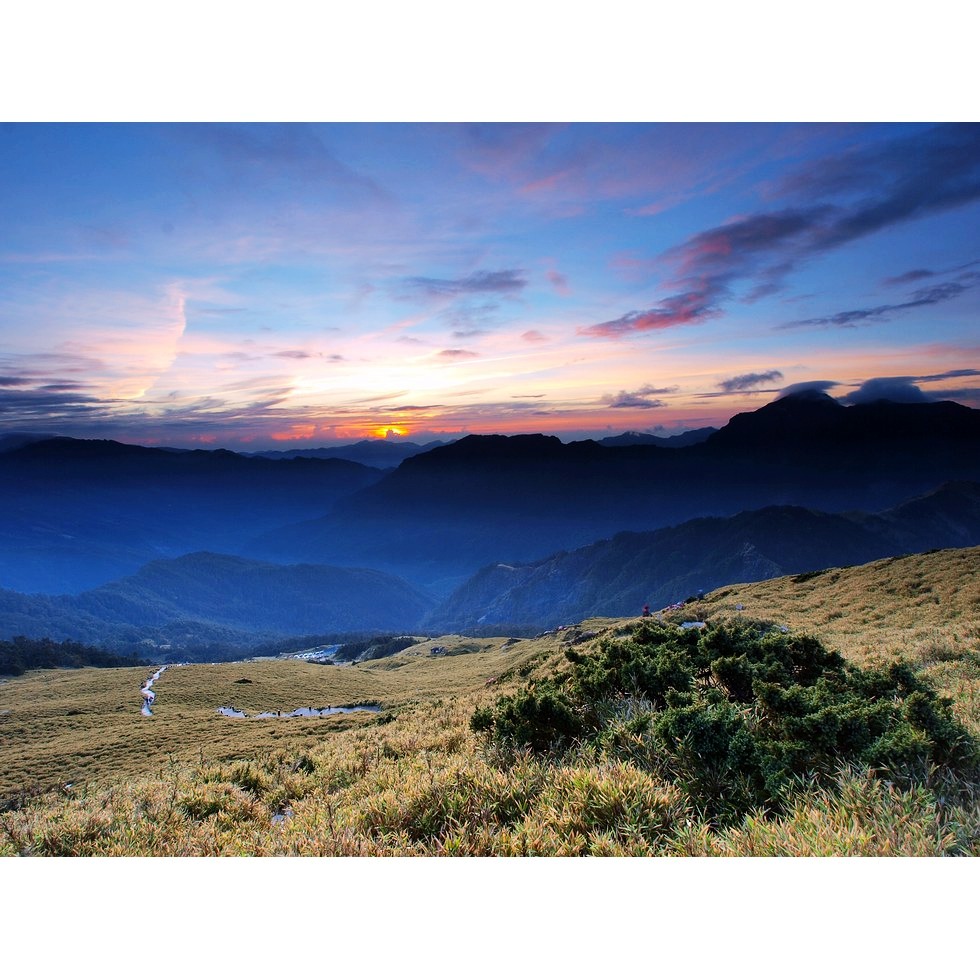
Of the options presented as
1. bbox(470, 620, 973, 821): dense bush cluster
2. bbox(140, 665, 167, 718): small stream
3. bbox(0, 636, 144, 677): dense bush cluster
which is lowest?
bbox(0, 636, 144, 677): dense bush cluster

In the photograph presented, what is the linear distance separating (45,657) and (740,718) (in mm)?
109889

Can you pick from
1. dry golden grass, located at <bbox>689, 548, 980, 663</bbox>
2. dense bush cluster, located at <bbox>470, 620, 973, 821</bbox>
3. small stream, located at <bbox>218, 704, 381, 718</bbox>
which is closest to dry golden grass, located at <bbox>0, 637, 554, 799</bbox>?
small stream, located at <bbox>218, 704, 381, 718</bbox>

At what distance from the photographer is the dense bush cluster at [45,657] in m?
71.5

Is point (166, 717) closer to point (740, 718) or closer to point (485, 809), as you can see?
point (485, 809)

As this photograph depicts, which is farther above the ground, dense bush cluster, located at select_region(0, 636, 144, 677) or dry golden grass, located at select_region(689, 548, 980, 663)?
dry golden grass, located at select_region(689, 548, 980, 663)

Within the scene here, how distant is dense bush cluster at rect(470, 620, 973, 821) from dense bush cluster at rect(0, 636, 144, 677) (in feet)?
297

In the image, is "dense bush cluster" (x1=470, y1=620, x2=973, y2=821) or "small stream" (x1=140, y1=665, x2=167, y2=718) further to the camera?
"small stream" (x1=140, y1=665, x2=167, y2=718)

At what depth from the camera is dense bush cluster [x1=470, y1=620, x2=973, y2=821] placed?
3.57 metres

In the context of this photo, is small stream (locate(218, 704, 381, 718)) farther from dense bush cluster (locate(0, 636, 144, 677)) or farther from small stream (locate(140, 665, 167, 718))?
dense bush cluster (locate(0, 636, 144, 677))

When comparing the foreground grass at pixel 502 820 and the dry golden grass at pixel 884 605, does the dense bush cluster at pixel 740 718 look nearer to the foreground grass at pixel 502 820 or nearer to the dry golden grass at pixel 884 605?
the foreground grass at pixel 502 820

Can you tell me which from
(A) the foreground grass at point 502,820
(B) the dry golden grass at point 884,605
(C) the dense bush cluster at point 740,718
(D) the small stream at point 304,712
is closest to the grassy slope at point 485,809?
(A) the foreground grass at point 502,820

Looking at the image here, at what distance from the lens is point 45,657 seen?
82000 millimetres

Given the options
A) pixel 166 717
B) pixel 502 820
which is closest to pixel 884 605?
pixel 502 820
